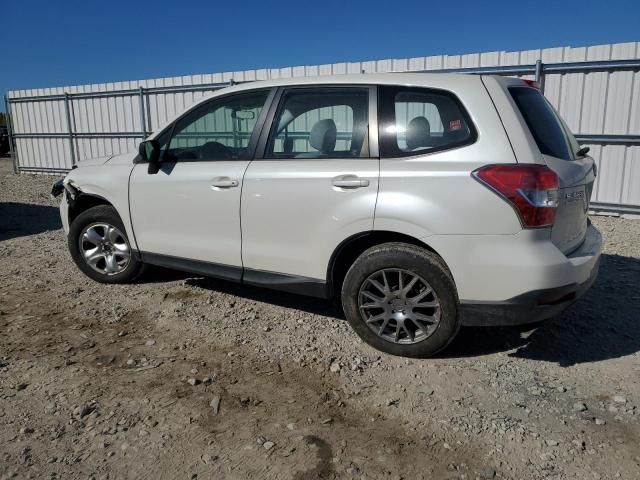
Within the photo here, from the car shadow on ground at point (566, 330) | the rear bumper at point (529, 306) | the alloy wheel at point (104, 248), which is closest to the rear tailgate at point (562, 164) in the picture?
the rear bumper at point (529, 306)

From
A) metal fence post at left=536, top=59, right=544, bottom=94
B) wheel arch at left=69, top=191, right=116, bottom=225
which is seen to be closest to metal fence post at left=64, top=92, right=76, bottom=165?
wheel arch at left=69, top=191, right=116, bottom=225

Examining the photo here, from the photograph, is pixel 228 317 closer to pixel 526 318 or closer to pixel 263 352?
pixel 263 352

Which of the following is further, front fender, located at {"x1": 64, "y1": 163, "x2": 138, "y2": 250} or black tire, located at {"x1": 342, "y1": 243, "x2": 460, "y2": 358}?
front fender, located at {"x1": 64, "y1": 163, "x2": 138, "y2": 250}

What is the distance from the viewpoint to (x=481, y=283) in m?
3.13

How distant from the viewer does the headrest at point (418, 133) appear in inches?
131

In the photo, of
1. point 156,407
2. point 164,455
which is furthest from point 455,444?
point 156,407

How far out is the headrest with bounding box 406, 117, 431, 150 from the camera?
131 inches

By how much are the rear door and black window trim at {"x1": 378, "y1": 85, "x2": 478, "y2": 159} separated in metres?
0.06

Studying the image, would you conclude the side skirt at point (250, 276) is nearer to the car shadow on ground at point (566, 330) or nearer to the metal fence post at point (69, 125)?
the car shadow on ground at point (566, 330)

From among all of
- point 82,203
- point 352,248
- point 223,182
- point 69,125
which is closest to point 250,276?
point 223,182

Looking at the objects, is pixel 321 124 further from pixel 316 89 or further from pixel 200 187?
pixel 200 187

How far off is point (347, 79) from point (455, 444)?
239 cm

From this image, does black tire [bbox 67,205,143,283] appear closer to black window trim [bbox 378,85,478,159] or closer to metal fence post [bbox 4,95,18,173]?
black window trim [bbox 378,85,478,159]

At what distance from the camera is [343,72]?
11.0 meters
